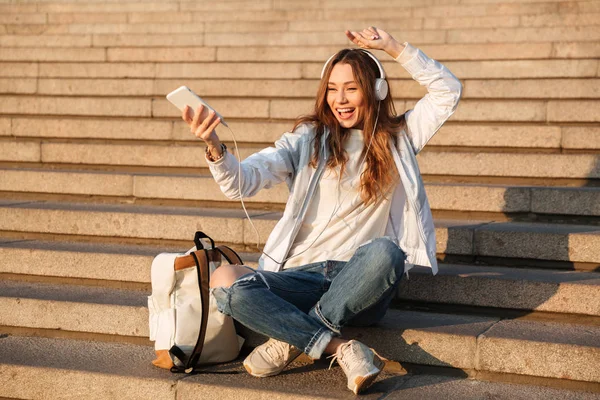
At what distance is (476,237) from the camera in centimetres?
475

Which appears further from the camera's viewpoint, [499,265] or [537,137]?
[537,137]

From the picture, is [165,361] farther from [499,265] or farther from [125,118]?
[125,118]

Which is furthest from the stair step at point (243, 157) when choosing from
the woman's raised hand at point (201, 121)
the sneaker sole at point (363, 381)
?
the woman's raised hand at point (201, 121)

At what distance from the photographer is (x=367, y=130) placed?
4086 mm

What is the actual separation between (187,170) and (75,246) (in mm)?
1173

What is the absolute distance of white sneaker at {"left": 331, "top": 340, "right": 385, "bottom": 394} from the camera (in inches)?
142

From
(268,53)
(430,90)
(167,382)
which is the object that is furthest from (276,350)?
(268,53)

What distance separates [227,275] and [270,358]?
40 cm

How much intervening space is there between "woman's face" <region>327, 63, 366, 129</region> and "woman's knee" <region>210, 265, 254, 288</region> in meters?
0.82

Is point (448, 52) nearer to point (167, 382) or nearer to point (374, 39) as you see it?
point (374, 39)

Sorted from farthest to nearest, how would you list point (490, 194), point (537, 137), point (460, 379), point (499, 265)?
point (537, 137) → point (490, 194) → point (499, 265) → point (460, 379)

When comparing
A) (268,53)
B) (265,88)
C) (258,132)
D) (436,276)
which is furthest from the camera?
(268,53)

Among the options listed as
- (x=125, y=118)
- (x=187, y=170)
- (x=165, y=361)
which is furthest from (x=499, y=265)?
(x=125, y=118)

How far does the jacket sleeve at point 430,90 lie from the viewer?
402cm
